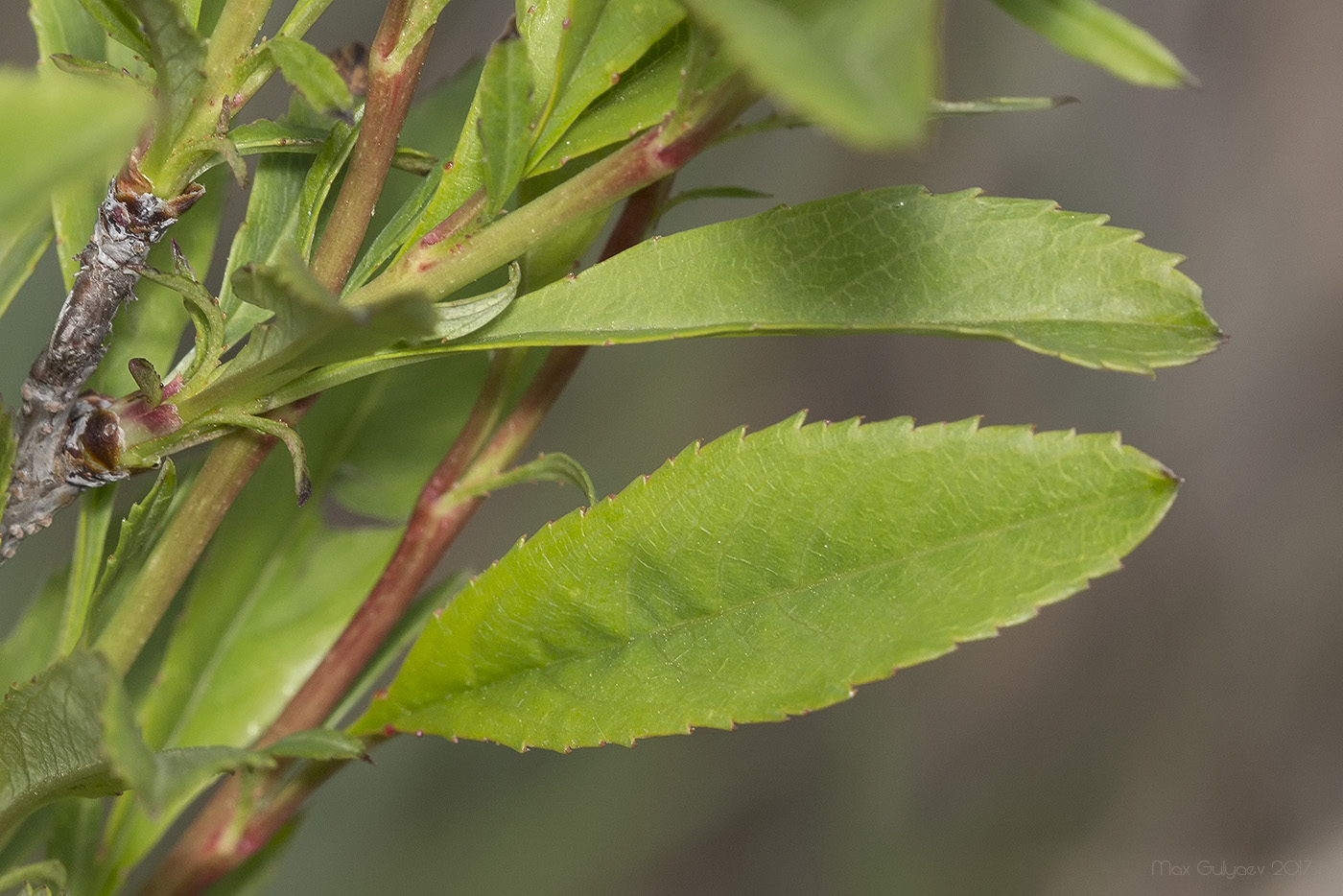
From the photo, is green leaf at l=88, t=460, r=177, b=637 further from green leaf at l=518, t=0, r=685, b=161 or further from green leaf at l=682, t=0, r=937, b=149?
green leaf at l=682, t=0, r=937, b=149

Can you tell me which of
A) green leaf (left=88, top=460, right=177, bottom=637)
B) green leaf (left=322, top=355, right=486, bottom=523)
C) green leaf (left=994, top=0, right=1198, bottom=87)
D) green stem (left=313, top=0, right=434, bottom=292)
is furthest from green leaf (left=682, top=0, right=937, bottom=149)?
green leaf (left=322, top=355, right=486, bottom=523)

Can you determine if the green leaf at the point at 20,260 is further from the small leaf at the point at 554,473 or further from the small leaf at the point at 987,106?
the small leaf at the point at 987,106

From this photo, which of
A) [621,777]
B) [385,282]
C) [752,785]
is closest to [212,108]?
[385,282]

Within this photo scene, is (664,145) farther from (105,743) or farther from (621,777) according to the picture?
(621,777)

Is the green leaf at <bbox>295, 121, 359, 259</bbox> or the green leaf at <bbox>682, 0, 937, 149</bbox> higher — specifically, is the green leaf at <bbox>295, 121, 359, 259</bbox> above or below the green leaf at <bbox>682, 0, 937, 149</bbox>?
above

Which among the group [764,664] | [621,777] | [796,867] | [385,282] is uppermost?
[385,282]

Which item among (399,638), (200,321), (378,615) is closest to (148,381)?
(200,321)
